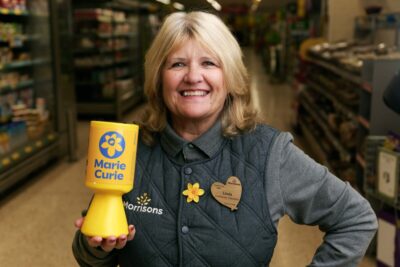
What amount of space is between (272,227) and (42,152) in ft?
14.7

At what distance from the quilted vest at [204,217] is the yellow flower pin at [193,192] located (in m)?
0.01

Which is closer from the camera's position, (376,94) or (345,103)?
(376,94)

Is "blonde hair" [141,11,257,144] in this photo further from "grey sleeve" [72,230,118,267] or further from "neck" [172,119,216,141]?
"grey sleeve" [72,230,118,267]

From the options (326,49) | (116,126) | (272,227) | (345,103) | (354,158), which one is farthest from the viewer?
(326,49)

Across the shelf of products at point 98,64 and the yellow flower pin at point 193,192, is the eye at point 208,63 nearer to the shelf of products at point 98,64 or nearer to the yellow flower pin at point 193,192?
the yellow flower pin at point 193,192

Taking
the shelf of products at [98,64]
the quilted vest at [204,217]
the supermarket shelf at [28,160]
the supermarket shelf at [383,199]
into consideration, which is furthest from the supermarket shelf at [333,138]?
the quilted vest at [204,217]

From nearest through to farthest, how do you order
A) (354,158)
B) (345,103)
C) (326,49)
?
(354,158) → (345,103) → (326,49)

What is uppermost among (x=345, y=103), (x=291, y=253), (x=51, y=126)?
(x=345, y=103)

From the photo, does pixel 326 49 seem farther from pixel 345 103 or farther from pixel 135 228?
pixel 135 228

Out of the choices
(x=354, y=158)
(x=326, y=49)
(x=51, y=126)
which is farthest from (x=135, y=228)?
(x=326, y=49)

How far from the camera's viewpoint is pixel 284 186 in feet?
4.69

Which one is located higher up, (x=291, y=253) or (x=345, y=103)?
(x=345, y=103)

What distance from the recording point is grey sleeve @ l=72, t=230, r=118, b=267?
1.48 metres

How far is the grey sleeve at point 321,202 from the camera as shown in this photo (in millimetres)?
1429
